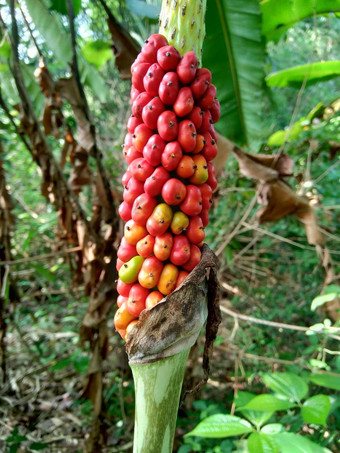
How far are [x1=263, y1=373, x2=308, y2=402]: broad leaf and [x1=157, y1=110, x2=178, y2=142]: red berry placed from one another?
121cm

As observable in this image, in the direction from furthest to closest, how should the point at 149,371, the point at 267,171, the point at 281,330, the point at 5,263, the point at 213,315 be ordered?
the point at 281,330
the point at 5,263
the point at 267,171
the point at 213,315
the point at 149,371

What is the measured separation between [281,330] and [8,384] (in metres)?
2.28

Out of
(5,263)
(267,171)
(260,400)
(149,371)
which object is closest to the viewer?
(149,371)

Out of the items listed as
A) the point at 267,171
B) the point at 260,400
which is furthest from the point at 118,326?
→ the point at 267,171

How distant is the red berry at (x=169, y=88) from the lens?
88 cm

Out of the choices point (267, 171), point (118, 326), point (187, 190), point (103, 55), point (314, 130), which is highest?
point (103, 55)

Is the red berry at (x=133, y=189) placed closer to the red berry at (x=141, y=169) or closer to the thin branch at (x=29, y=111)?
the red berry at (x=141, y=169)

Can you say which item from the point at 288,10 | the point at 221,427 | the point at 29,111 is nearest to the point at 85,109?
the point at 29,111

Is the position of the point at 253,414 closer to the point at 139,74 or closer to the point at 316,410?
the point at 316,410

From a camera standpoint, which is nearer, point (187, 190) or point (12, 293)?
point (187, 190)

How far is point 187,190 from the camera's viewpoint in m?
0.92

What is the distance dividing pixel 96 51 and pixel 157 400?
3.07m

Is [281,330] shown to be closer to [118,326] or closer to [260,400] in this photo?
[260,400]

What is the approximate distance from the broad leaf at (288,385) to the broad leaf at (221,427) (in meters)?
0.23
